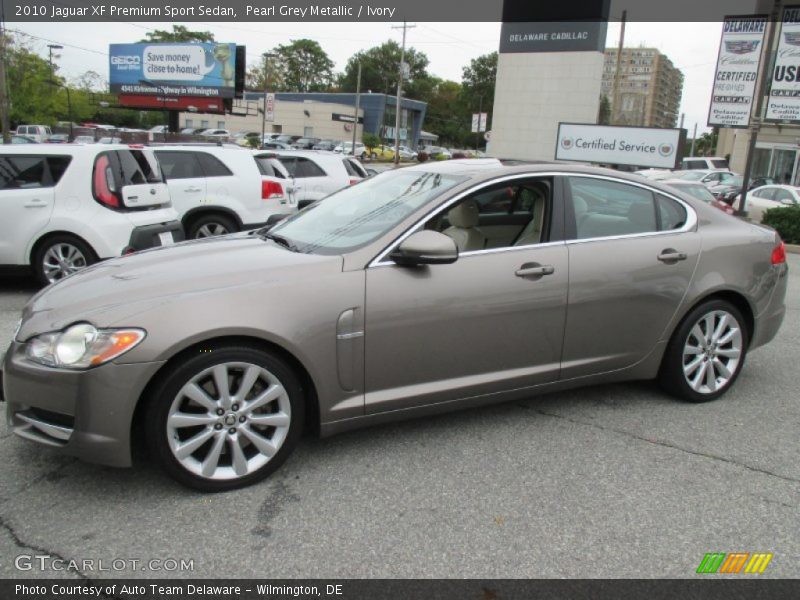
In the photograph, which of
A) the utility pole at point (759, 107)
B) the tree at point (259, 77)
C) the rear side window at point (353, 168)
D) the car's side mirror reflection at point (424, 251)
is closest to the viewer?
the car's side mirror reflection at point (424, 251)

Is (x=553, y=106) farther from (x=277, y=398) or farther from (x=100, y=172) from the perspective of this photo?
(x=277, y=398)

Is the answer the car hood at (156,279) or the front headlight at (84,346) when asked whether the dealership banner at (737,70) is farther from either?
the front headlight at (84,346)

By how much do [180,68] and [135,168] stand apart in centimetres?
4217

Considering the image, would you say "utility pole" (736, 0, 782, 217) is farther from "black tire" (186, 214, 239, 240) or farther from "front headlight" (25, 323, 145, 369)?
"front headlight" (25, 323, 145, 369)

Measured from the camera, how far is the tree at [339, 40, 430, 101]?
11238cm

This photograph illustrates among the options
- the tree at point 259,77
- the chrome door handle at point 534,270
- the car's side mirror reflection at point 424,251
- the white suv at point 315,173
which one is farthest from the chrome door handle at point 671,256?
the tree at point 259,77

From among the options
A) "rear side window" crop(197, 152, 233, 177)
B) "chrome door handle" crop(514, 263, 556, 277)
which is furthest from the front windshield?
"rear side window" crop(197, 152, 233, 177)

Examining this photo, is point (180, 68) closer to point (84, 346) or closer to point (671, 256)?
point (671, 256)

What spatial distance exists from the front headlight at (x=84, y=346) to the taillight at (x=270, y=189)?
271 inches

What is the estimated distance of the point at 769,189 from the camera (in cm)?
1833

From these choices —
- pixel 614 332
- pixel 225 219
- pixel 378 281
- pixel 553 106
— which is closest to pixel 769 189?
pixel 553 106

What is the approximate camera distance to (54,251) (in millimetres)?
7047

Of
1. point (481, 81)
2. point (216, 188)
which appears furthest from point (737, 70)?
point (481, 81)

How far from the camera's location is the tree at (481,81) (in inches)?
4126
